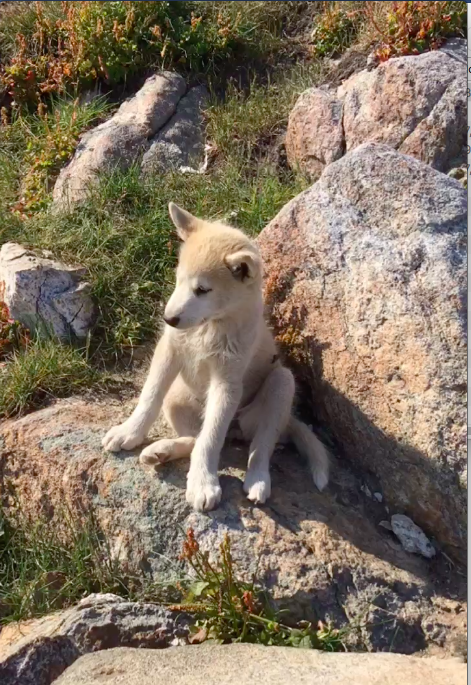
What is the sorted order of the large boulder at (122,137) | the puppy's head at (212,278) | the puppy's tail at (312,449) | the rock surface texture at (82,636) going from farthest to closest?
the large boulder at (122,137), the puppy's tail at (312,449), the puppy's head at (212,278), the rock surface texture at (82,636)

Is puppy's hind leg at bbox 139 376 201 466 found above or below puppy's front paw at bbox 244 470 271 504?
above

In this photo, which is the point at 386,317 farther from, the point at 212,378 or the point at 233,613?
the point at 233,613

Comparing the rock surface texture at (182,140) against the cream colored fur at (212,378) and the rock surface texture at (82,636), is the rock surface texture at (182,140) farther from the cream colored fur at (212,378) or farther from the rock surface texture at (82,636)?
the rock surface texture at (82,636)

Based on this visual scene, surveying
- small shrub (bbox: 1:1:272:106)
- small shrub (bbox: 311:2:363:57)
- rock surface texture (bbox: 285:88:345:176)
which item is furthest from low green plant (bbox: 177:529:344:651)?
small shrub (bbox: 311:2:363:57)

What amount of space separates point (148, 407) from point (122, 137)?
11.9 feet

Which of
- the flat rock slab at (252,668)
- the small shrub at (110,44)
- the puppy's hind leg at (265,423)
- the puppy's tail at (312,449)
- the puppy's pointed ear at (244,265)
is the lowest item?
the flat rock slab at (252,668)

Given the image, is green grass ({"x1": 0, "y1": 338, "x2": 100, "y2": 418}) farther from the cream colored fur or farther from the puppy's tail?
the puppy's tail

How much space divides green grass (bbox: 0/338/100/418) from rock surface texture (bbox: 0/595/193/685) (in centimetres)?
152

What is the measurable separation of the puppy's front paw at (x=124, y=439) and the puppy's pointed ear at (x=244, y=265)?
1.08 metres

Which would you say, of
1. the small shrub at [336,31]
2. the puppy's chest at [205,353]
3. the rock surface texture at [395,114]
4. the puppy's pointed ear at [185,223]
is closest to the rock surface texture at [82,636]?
the puppy's chest at [205,353]

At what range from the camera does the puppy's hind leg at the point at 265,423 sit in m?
4.10

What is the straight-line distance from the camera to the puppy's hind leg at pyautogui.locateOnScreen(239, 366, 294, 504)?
410 cm

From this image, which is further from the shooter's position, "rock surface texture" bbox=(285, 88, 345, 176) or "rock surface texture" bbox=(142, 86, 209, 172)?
"rock surface texture" bbox=(142, 86, 209, 172)

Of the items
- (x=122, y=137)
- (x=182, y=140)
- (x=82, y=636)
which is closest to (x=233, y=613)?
(x=82, y=636)
